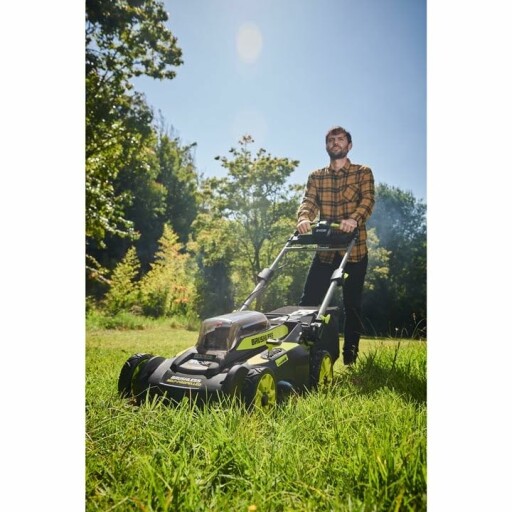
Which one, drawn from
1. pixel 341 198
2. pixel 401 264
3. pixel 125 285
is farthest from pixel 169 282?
pixel 401 264

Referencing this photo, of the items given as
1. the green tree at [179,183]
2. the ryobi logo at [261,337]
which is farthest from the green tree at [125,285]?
the ryobi logo at [261,337]

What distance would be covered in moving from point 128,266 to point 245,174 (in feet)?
3.10

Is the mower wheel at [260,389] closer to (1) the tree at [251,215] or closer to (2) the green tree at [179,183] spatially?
(1) the tree at [251,215]

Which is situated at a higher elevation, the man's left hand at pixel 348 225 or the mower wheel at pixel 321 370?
the man's left hand at pixel 348 225

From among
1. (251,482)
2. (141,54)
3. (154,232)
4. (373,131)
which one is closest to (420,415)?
(251,482)

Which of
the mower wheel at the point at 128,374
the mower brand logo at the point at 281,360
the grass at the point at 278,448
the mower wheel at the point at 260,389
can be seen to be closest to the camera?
the grass at the point at 278,448

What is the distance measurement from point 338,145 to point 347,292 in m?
0.84

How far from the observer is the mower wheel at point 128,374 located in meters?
2.88

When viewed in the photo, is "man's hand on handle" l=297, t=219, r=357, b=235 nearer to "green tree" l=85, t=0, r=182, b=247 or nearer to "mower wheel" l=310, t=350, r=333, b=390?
"mower wheel" l=310, t=350, r=333, b=390

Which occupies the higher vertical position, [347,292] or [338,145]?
[338,145]

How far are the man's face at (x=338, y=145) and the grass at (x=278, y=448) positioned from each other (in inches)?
43.2

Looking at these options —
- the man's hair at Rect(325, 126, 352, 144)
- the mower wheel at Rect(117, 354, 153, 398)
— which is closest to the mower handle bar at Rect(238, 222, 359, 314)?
the man's hair at Rect(325, 126, 352, 144)

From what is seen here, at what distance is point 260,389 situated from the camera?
8.61ft

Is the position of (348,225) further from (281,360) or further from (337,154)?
(281,360)
